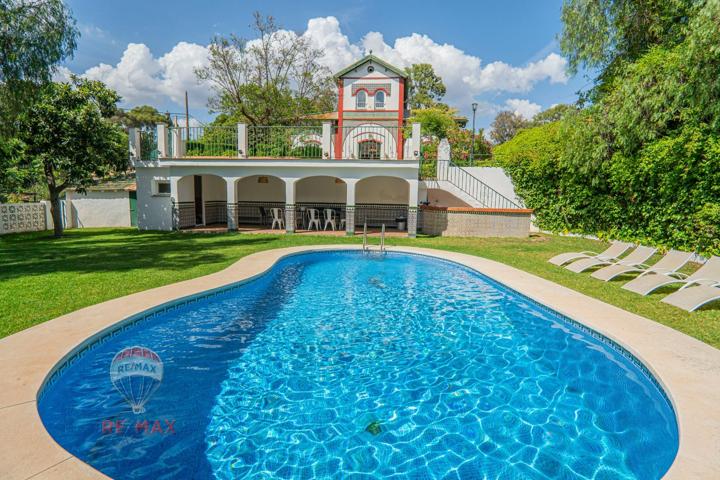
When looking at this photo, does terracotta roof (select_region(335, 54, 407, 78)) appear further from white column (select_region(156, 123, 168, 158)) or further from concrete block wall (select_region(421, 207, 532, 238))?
white column (select_region(156, 123, 168, 158))

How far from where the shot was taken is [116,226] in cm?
2064

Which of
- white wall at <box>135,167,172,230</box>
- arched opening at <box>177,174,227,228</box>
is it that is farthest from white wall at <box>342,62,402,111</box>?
white wall at <box>135,167,172,230</box>

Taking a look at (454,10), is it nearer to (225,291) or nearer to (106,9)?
(106,9)

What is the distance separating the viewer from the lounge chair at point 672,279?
763 centimetres

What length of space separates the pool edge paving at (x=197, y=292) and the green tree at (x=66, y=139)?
11013 mm

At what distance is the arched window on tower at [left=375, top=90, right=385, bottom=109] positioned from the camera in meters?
27.8

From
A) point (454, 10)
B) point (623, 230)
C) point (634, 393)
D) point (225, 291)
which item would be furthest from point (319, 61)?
point (634, 393)

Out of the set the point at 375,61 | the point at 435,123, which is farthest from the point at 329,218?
the point at 435,123

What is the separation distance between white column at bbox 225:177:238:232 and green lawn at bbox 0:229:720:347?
1198 millimetres

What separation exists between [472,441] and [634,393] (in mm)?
2273

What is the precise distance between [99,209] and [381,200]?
48.5 feet

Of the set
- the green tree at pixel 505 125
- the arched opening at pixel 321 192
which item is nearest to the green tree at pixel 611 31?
the arched opening at pixel 321 192

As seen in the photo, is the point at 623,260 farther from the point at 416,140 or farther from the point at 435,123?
the point at 435,123

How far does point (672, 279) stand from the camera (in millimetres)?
7949
